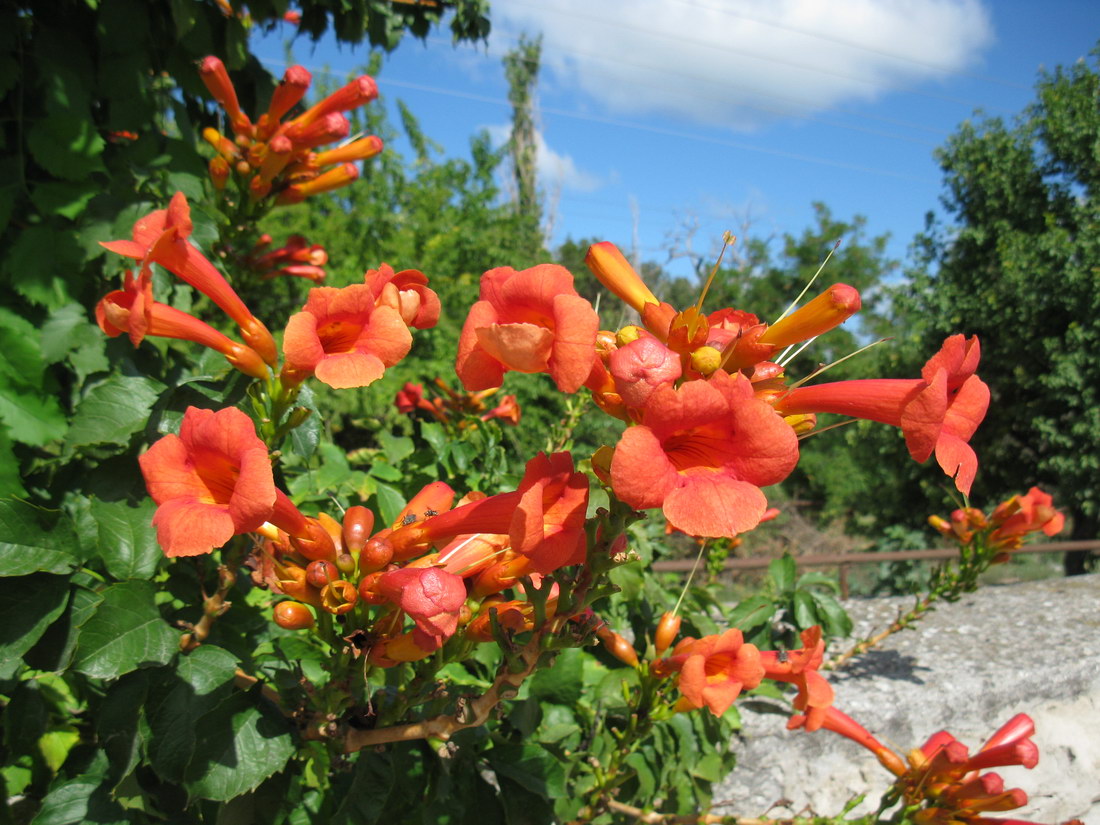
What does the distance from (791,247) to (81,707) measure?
32.1m

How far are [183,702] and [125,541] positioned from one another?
36cm

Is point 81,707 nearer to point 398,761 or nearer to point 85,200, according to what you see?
point 398,761

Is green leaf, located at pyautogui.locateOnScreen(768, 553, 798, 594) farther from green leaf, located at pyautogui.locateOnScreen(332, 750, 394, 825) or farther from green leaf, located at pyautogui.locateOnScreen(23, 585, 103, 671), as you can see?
green leaf, located at pyautogui.locateOnScreen(23, 585, 103, 671)

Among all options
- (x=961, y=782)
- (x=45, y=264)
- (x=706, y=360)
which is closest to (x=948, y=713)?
(x=961, y=782)

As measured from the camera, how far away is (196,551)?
0.90 m

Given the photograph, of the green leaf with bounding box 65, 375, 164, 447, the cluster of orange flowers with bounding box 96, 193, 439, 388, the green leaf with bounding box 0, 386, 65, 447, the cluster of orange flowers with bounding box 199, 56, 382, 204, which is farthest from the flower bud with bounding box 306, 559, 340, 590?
the cluster of orange flowers with bounding box 199, 56, 382, 204

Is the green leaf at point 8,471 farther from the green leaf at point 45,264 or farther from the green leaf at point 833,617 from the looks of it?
the green leaf at point 833,617

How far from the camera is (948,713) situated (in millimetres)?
4129

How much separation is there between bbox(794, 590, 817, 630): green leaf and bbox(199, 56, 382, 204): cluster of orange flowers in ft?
7.54

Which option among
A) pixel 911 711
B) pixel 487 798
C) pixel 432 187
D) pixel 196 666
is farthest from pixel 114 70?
pixel 432 187

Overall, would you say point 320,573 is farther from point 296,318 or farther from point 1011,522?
point 1011,522

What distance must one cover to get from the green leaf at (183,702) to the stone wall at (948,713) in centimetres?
191

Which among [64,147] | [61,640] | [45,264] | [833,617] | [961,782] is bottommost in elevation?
[961,782]

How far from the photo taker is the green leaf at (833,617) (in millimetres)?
2701
